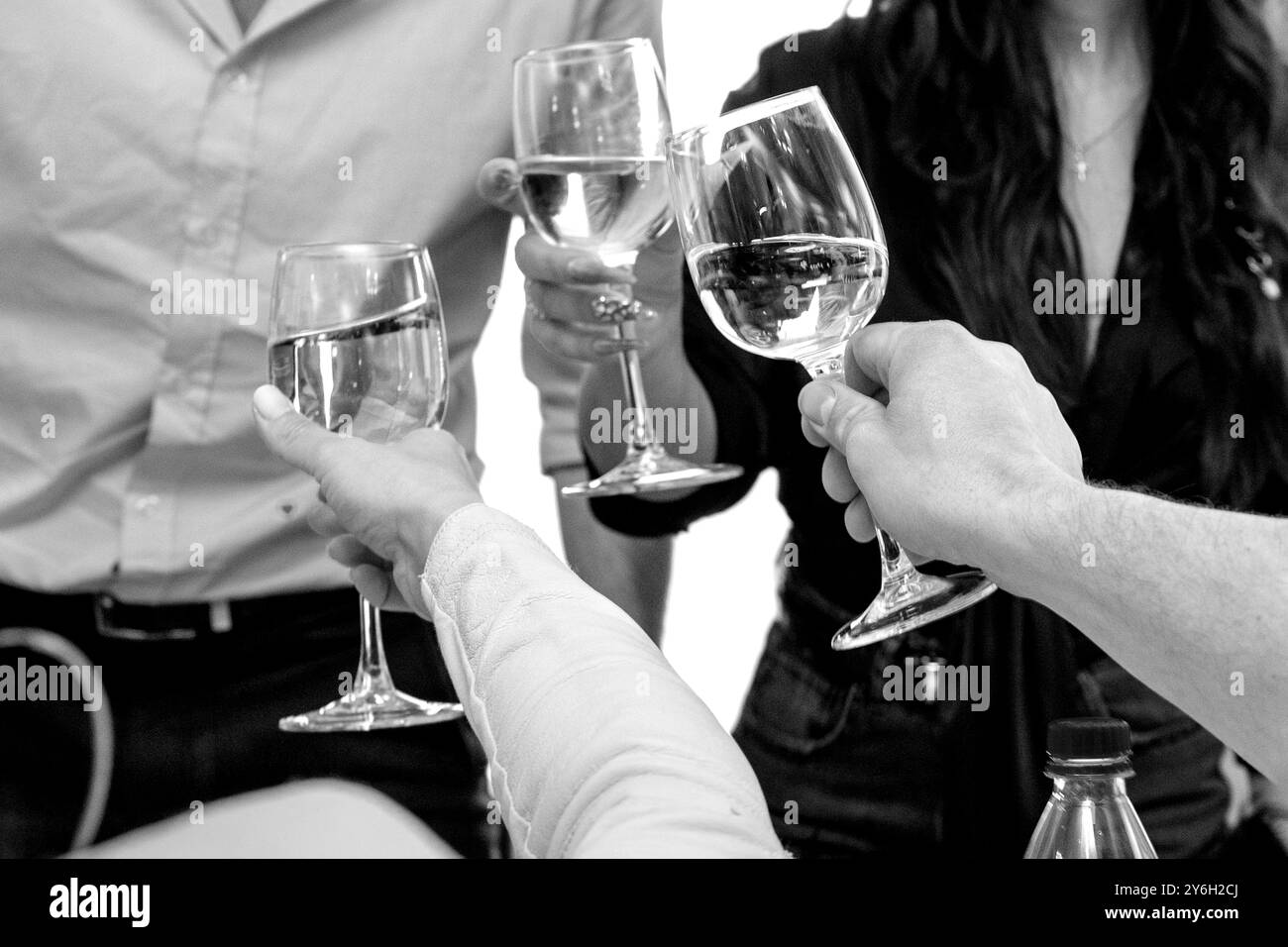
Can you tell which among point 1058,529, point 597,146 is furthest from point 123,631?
point 1058,529

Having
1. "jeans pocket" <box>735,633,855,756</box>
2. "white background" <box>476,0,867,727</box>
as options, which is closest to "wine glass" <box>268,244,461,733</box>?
"jeans pocket" <box>735,633,855,756</box>

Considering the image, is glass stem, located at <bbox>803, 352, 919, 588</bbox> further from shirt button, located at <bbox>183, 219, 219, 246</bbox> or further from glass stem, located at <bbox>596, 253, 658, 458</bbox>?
shirt button, located at <bbox>183, 219, 219, 246</bbox>

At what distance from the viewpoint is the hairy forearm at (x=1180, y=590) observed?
557mm

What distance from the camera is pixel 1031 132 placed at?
141 centimetres

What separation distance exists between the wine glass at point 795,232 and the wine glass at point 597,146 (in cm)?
23

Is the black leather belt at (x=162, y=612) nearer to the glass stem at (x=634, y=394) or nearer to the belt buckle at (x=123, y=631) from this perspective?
the belt buckle at (x=123, y=631)

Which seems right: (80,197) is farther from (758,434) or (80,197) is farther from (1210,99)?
(1210,99)

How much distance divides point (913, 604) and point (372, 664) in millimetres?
395

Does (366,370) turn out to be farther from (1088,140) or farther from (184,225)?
(1088,140)

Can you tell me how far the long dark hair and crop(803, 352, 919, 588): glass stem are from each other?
0.60 meters

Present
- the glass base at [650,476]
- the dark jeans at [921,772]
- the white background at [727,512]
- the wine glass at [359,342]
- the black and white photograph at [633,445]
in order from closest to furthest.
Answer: the black and white photograph at [633,445]
the wine glass at [359,342]
the glass base at [650,476]
the dark jeans at [921,772]
the white background at [727,512]

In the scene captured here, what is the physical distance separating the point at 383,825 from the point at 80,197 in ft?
2.60

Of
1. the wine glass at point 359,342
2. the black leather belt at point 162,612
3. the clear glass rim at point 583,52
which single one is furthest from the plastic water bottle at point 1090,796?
the black leather belt at point 162,612

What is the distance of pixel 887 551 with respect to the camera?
0.78 metres
